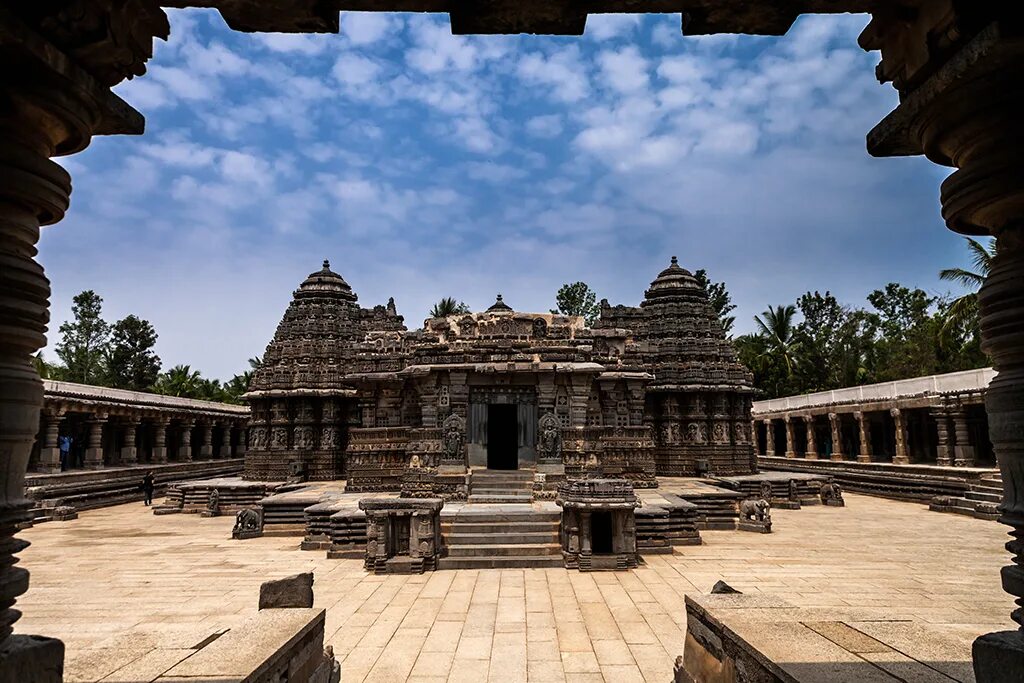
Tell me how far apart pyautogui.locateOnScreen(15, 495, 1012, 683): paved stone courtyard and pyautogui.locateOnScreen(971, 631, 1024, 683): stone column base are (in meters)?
0.68

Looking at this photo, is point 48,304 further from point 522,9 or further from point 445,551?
point 445,551

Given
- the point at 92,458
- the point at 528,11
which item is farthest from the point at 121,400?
the point at 528,11

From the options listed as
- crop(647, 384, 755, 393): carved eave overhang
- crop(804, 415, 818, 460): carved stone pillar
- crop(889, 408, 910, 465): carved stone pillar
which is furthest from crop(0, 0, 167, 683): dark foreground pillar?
crop(804, 415, 818, 460): carved stone pillar

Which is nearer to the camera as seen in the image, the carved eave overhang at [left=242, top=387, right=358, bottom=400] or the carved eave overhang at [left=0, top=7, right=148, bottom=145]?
the carved eave overhang at [left=0, top=7, right=148, bottom=145]

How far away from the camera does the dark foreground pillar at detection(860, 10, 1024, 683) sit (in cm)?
274

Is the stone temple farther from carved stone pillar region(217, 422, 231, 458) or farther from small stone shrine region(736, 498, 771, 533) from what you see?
carved stone pillar region(217, 422, 231, 458)

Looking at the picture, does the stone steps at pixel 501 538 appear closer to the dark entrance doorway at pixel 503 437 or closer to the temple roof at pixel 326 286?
the dark entrance doorway at pixel 503 437

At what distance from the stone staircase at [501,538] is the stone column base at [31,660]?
9.11 m

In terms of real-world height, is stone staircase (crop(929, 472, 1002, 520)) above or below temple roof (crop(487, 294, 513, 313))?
below

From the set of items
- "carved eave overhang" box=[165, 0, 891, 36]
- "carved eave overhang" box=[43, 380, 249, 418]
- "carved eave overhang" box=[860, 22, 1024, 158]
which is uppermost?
"carved eave overhang" box=[165, 0, 891, 36]

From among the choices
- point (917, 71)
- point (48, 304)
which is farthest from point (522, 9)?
point (48, 304)

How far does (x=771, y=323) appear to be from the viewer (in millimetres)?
46188

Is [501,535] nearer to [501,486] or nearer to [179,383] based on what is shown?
[501,486]

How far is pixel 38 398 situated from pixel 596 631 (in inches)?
273
